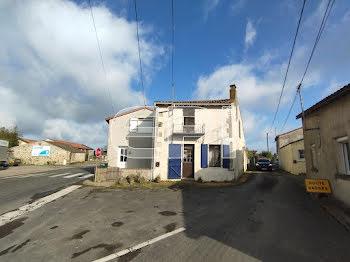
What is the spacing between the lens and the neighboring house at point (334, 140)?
6.03 m

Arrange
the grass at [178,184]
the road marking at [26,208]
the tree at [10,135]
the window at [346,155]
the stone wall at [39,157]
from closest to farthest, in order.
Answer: the road marking at [26,208] → the window at [346,155] → the grass at [178,184] → the stone wall at [39,157] → the tree at [10,135]

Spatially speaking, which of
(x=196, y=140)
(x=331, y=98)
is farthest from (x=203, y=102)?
(x=331, y=98)

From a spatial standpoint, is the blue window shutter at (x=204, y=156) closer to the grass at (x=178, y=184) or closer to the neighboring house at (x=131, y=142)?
the grass at (x=178, y=184)

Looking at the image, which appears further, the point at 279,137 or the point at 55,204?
the point at 279,137

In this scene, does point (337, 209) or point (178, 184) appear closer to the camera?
point (337, 209)

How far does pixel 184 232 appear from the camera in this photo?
14.3 ft

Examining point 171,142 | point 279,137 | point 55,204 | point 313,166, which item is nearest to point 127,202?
point 55,204

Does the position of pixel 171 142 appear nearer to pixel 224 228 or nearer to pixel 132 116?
pixel 132 116

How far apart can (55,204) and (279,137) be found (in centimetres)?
2938

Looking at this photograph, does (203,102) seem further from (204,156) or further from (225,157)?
(225,157)

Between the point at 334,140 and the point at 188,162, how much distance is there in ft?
26.4

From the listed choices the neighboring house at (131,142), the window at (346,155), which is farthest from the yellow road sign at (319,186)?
the neighboring house at (131,142)

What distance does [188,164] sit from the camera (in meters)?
12.6

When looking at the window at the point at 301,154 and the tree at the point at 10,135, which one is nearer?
the window at the point at 301,154
